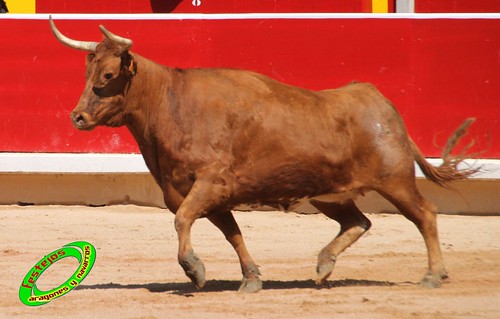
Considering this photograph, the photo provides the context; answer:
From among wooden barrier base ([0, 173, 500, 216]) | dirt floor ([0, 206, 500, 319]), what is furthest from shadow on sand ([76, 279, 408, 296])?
wooden barrier base ([0, 173, 500, 216])

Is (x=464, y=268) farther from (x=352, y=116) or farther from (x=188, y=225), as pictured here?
(x=188, y=225)

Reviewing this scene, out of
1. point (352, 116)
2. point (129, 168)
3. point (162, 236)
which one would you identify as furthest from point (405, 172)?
point (129, 168)

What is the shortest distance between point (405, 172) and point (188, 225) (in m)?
1.42

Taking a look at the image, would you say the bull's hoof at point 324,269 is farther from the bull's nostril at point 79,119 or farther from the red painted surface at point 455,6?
the red painted surface at point 455,6

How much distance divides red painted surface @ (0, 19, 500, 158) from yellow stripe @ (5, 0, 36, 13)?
276 centimetres

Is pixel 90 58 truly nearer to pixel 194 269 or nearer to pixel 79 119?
pixel 79 119

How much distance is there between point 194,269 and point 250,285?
401 millimetres

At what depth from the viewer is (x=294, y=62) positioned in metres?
11.3

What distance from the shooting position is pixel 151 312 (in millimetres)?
6879

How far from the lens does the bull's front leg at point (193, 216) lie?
289 inches

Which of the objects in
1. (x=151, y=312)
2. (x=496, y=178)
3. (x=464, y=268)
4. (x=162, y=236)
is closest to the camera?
(x=151, y=312)

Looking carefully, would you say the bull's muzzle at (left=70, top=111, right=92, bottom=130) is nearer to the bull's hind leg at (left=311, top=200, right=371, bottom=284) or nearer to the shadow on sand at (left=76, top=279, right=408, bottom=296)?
the shadow on sand at (left=76, top=279, right=408, bottom=296)

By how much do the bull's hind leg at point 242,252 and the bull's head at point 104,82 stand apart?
34.5 inches

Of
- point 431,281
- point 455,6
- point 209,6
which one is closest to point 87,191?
point 209,6
